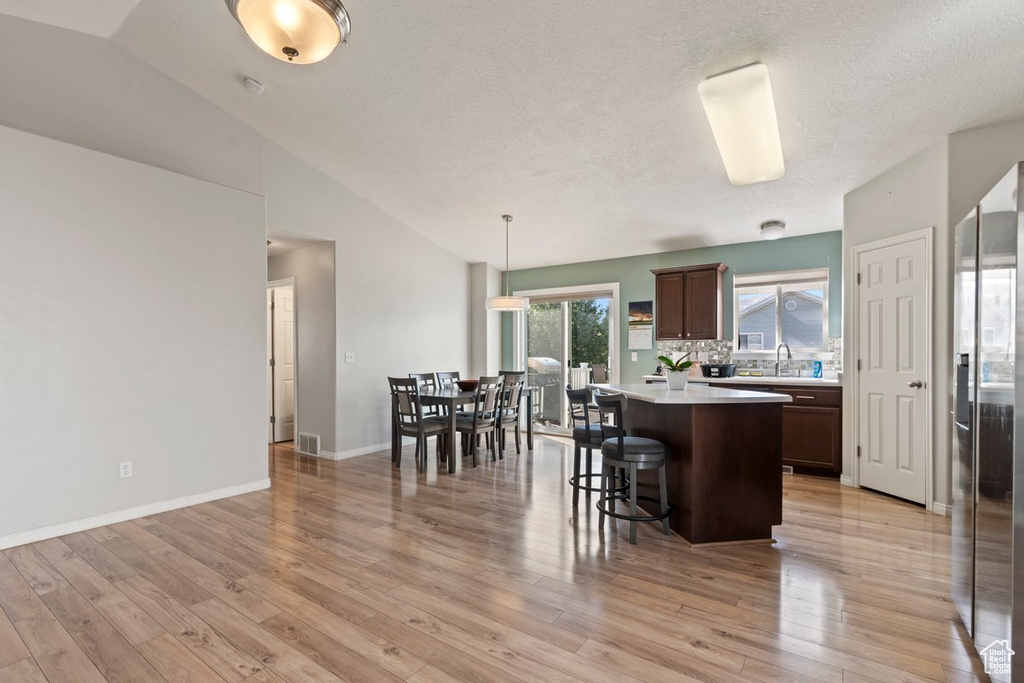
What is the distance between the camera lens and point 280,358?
21.0 feet

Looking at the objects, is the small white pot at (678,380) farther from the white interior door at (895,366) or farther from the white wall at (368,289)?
the white wall at (368,289)

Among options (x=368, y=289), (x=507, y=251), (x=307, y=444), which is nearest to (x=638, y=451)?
(x=368, y=289)

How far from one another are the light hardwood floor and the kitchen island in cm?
15

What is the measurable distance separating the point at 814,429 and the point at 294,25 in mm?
5261

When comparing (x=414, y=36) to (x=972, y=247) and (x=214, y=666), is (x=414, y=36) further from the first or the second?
(x=214, y=666)

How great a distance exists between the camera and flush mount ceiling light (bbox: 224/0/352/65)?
210 cm

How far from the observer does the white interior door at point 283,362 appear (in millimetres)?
6355

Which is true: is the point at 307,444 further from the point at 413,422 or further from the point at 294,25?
the point at 294,25

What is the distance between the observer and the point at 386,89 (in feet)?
12.4

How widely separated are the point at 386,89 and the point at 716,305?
4.16m

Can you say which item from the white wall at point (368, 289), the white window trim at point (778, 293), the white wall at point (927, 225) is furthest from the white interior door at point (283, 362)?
the white wall at point (927, 225)

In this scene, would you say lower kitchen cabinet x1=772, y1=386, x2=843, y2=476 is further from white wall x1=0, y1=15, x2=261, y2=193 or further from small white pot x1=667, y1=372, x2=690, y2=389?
white wall x1=0, y1=15, x2=261, y2=193

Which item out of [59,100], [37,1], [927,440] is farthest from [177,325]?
[927,440]

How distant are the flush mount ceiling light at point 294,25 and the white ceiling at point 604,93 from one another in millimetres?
944
